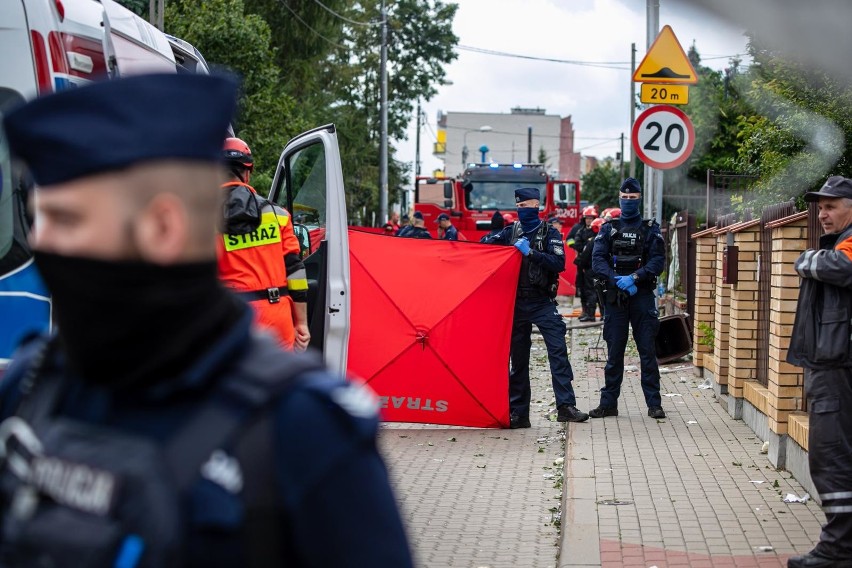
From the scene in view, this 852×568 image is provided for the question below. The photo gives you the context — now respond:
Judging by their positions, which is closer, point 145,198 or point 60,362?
point 145,198

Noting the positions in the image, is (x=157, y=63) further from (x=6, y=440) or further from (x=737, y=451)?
(x=6, y=440)

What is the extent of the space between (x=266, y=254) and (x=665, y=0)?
13.6 ft

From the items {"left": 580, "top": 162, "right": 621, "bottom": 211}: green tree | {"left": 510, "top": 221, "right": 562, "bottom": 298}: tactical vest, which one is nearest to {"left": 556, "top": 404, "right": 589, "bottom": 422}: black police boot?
{"left": 510, "top": 221, "right": 562, "bottom": 298}: tactical vest

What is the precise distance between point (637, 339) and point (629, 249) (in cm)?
79

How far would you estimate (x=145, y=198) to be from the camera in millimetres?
1625

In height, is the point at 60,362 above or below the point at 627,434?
above

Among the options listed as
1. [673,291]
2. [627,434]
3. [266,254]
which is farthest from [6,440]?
[673,291]

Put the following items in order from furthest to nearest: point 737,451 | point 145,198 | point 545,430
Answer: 1. point 545,430
2. point 737,451
3. point 145,198

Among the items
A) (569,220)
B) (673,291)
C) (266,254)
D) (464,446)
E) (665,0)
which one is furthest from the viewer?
(569,220)

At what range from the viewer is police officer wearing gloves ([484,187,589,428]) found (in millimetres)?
10117

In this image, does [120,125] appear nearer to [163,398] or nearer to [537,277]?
[163,398]

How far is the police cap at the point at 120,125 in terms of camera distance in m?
1.63

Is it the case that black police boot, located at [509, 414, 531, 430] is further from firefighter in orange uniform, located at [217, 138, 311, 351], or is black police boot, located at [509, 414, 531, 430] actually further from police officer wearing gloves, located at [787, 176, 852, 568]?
police officer wearing gloves, located at [787, 176, 852, 568]

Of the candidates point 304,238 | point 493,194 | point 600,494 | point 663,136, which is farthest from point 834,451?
point 493,194
